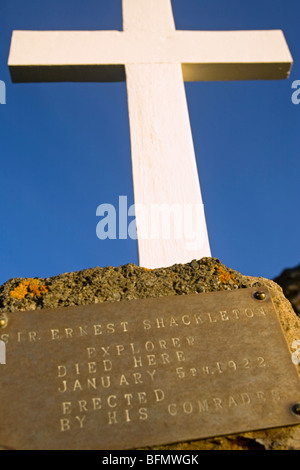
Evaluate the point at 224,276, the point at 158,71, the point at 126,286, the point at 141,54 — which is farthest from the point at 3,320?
the point at 141,54

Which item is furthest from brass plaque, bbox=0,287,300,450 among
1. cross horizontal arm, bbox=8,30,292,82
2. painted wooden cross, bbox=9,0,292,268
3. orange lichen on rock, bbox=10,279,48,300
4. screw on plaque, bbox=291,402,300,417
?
cross horizontal arm, bbox=8,30,292,82

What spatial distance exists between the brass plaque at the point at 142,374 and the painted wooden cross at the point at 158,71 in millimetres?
566

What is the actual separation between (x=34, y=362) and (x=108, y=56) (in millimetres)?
2338

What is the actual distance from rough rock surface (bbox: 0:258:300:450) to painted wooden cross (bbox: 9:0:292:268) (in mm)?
253

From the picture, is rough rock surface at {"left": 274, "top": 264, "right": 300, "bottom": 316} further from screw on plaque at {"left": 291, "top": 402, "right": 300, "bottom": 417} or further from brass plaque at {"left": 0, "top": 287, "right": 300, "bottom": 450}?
screw on plaque at {"left": 291, "top": 402, "right": 300, "bottom": 417}

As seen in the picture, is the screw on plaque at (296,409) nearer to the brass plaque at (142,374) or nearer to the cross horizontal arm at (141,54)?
the brass plaque at (142,374)

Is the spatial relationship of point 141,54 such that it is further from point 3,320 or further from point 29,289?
point 3,320

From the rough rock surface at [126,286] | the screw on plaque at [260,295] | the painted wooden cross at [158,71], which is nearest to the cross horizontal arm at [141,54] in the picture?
the painted wooden cross at [158,71]

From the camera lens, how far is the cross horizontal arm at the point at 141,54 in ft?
10.5

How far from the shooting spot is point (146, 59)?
10.4 ft

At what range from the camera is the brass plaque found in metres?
1.60

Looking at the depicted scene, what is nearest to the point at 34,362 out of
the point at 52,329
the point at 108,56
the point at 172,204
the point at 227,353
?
the point at 52,329

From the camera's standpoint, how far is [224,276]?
2158mm

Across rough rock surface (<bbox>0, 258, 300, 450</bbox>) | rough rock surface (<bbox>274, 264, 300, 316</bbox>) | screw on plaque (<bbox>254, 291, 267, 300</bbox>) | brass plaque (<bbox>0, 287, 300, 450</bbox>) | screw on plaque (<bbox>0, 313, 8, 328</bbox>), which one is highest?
rough rock surface (<bbox>274, 264, 300, 316</bbox>)
